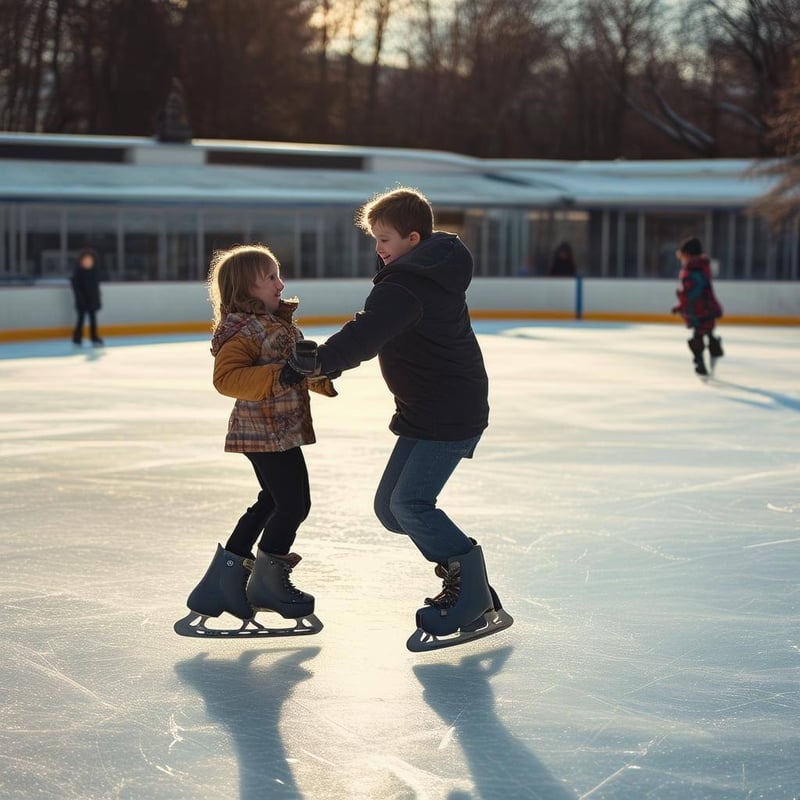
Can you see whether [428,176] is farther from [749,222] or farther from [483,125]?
[483,125]

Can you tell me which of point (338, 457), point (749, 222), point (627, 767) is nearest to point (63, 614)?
point (627, 767)

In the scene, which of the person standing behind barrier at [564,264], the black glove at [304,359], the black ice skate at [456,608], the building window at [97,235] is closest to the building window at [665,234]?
the person standing behind barrier at [564,264]

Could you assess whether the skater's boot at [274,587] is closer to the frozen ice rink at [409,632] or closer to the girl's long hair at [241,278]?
the frozen ice rink at [409,632]

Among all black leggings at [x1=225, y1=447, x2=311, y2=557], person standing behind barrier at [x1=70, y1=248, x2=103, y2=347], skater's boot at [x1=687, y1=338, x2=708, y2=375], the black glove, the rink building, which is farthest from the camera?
the rink building

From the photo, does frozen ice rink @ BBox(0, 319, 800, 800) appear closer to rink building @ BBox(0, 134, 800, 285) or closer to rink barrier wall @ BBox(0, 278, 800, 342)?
rink barrier wall @ BBox(0, 278, 800, 342)

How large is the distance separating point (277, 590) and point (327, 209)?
2226cm

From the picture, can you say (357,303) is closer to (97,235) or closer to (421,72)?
(97,235)

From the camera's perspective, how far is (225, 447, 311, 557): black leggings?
13.2 ft

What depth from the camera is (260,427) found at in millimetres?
3928

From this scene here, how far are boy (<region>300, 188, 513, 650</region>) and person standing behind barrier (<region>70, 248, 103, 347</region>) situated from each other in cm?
1399

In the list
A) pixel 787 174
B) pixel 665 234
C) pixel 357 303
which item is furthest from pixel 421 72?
pixel 357 303

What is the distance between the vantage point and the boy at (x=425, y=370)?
367 centimetres

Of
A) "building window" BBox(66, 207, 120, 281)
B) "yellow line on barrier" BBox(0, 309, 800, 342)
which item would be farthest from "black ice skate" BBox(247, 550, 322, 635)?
"building window" BBox(66, 207, 120, 281)

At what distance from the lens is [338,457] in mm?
8141
